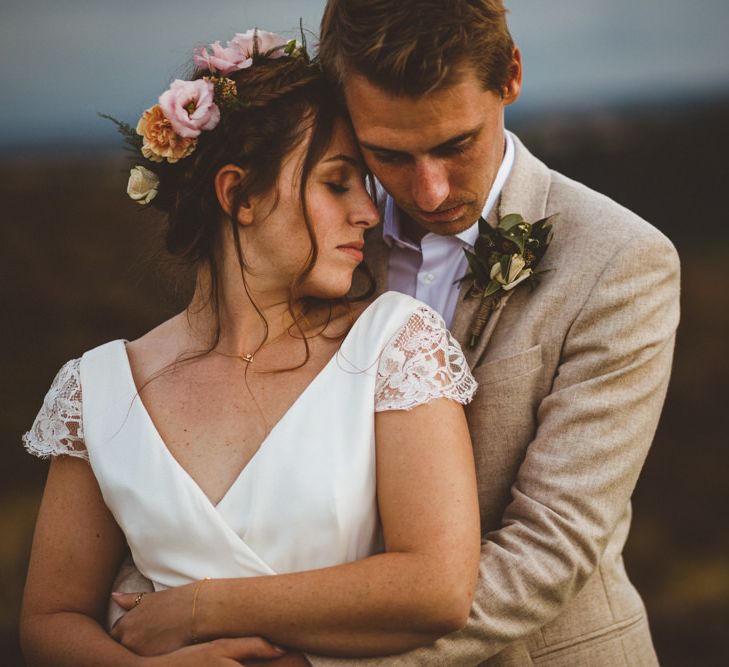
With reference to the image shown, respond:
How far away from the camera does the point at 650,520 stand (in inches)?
217

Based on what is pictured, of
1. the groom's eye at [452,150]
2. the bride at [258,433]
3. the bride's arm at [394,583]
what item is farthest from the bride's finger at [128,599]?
the groom's eye at [452,150]

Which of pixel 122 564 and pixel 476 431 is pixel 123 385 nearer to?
pixel 122 564

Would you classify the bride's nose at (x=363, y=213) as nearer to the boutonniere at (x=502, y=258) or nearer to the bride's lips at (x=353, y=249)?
the bride's lips at (x=353, y=249)

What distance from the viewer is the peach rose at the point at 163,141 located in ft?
7.29

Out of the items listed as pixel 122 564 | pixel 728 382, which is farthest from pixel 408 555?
pixel 728 382

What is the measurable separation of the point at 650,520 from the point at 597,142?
2.24m

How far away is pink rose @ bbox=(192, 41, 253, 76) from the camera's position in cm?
223

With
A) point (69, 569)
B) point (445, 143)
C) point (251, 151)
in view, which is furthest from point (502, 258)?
point (69, 569)

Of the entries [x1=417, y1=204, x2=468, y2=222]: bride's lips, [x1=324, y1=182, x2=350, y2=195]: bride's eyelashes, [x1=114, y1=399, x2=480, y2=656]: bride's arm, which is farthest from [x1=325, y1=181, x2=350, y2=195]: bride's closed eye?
[x1=114, y1=399, x2=480, y2=656]: bride's arm

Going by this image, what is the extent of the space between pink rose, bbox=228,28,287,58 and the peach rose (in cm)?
26

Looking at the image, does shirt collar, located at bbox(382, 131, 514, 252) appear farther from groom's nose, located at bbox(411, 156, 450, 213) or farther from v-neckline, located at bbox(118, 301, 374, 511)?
v-neckline, located at bbox(118, 301, 374, 511)

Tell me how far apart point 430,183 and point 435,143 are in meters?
0.10

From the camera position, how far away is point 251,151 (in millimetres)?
2168

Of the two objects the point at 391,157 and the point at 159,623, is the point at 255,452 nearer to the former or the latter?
the point at 159,623
